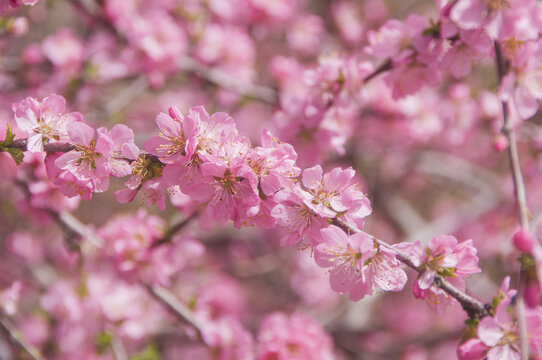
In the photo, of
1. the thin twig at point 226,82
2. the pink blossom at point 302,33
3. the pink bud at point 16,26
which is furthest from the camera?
the pink blossom at point 302,33

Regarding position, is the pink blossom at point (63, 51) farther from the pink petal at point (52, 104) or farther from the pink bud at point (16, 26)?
the pink petal at point (52, 104)

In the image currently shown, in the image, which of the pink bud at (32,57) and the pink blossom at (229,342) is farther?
the pink bud at (32,57)

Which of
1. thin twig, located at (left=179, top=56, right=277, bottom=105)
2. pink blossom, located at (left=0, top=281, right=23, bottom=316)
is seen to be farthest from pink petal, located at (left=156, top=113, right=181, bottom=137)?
thin twig, located at (left=179, top=56, right=277, bottom=105)

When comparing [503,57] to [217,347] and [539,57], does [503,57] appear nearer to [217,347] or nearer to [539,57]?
[539,57]

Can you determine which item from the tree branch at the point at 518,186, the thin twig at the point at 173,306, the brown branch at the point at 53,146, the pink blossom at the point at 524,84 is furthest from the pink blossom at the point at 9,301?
the pink blossom at the point at 524,84

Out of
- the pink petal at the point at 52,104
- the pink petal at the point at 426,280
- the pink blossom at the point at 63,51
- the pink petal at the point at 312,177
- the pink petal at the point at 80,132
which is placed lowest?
the pink petal at the point at 80,132

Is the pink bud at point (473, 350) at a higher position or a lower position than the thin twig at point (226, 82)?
lower

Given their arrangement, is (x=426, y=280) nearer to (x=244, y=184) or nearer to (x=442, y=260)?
(x=442, y=260)

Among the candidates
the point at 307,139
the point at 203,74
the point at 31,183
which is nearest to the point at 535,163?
the point at 307,139
